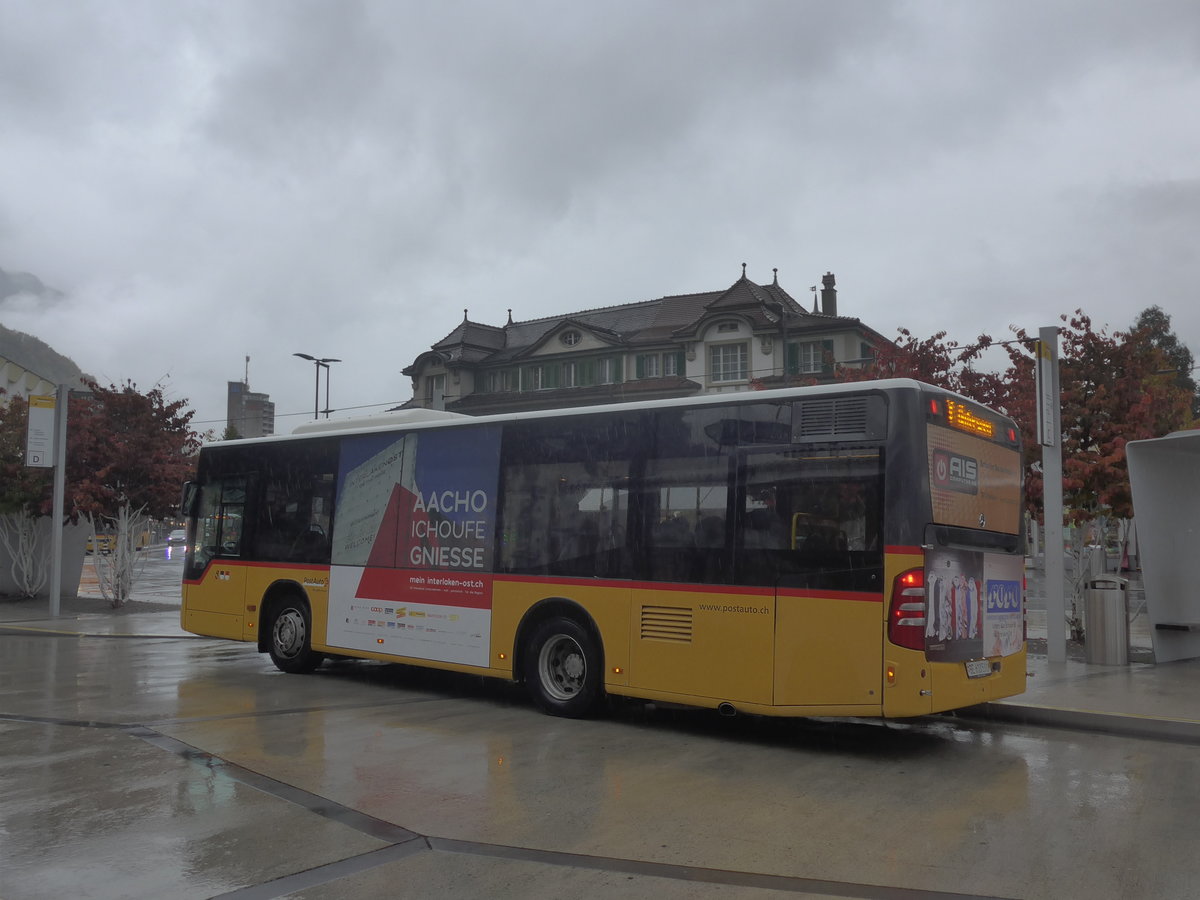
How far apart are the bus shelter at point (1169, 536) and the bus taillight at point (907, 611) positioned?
6602 mm

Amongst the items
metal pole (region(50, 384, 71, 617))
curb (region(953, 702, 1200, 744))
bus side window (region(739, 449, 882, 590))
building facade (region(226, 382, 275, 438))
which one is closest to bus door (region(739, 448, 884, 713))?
bus side window (region(739, 449, 882, 590))

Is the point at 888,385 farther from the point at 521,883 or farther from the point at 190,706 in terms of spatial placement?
the point at 190,706

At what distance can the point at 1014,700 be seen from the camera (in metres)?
10.0

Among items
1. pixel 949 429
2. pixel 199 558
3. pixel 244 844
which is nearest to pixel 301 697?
pixel 199 558

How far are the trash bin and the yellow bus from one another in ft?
14.9

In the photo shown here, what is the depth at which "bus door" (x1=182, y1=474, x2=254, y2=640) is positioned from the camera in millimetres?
13406

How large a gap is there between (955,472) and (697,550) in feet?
7.51

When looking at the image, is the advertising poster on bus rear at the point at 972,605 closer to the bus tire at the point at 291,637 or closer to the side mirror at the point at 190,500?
the bus tire at the point at 291,637

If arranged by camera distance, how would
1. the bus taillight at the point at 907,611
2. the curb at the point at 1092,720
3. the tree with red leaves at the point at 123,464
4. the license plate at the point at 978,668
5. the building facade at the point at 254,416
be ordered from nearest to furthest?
the bus taillight at the point at 907,611 < the license plate at the point at 978,668 < the curb at the point at 1092,720 < the tree with red leaves at the point at 123,464 < the building facade at the point at 254,416

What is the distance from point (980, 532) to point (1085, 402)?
767cm

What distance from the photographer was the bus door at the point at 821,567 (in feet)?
25.7

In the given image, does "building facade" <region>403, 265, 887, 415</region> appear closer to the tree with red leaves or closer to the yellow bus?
the tree with red leaves

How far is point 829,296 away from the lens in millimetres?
52125

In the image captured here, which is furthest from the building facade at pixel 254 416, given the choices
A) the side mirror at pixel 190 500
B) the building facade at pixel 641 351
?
the side mirror at pixel 190 500
